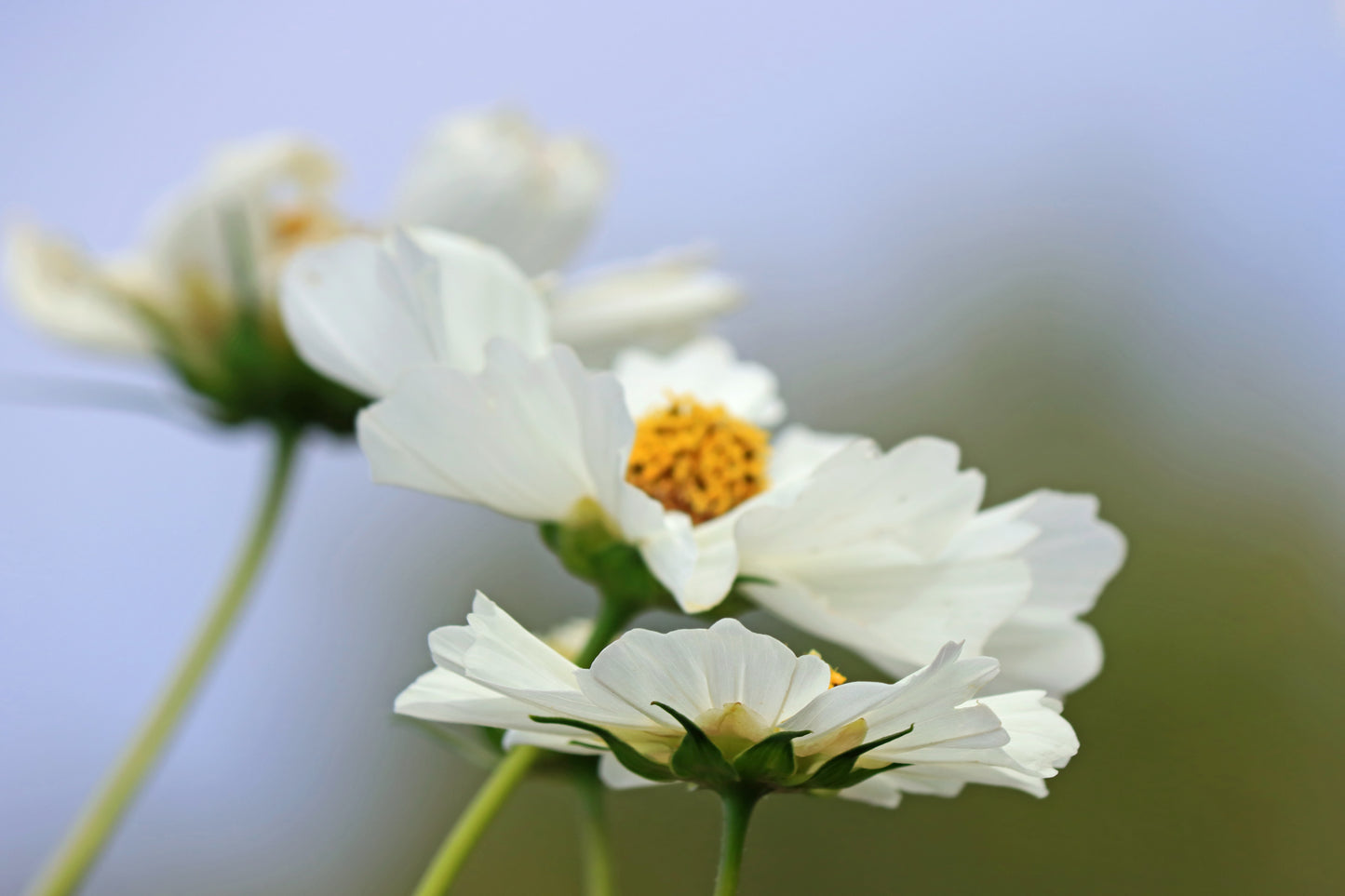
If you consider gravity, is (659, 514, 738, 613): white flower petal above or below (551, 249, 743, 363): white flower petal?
below

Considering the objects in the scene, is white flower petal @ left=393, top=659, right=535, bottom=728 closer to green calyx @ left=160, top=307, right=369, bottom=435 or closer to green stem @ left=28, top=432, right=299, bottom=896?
green stem @ left=28, top=432, right=299, bottom=896

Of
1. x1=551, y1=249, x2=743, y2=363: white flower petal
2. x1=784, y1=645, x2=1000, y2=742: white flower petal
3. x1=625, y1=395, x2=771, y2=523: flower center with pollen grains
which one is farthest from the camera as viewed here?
x1=551, y1=249, x2=743, y2=363: white flower petal

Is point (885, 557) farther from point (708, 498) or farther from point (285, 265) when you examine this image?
point (285, 265)

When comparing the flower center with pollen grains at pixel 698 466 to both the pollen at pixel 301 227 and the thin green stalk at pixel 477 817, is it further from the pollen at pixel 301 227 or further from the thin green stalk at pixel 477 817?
the pollen at pixel 301 227

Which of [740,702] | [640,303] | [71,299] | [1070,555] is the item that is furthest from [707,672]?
[71,299]

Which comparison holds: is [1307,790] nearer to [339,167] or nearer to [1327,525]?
[1327,525]

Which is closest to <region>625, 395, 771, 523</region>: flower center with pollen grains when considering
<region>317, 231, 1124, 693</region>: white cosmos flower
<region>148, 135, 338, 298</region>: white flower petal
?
<region>317, 231, 1124, 693</region>: white cosmos flower

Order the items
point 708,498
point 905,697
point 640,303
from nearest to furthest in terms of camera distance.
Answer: point 905,697, point 708,498, point 640,303

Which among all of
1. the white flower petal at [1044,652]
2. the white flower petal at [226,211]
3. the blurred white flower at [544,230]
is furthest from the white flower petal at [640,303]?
the white flower petal at [1044,652]
